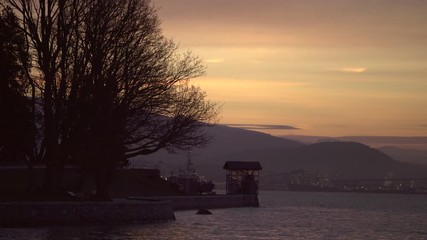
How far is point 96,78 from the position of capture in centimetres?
6322

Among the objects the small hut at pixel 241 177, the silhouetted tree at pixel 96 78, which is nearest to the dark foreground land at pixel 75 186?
the silhouetted tree at pixel 96 78

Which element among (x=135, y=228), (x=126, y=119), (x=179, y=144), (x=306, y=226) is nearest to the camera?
(x=135, y=228)

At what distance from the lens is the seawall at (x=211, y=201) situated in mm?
92625

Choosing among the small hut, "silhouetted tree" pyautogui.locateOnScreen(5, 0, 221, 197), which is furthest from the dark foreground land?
the small hut

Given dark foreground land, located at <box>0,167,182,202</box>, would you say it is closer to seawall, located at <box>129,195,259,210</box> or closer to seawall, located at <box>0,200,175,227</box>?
seawall, located at <box>0,200,175,227</box>

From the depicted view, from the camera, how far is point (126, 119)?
217 feet

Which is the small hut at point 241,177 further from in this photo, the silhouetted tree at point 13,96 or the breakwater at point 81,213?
the silhouetted tree at point 13,96

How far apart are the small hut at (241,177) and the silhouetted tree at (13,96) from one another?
60578 millimetres

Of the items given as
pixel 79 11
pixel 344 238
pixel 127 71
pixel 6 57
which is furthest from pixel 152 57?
pixel 344 238

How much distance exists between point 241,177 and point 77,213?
214 feet

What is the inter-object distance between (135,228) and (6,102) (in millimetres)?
11699

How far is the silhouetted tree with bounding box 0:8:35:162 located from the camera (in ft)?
190

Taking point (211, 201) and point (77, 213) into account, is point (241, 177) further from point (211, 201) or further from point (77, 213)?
point (77, 213)

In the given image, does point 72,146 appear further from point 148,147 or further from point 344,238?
point 344,238
